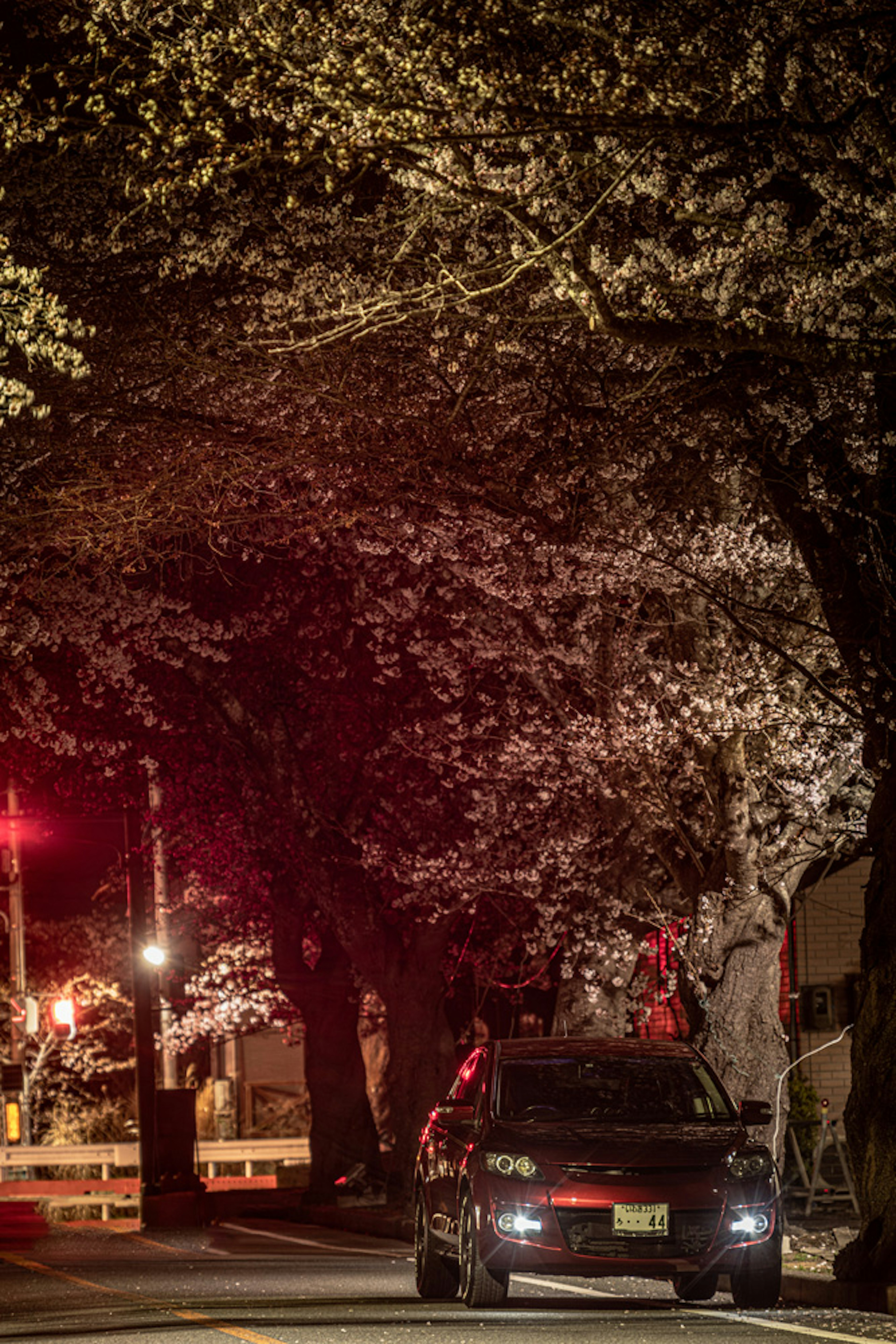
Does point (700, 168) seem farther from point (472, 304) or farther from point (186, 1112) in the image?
point (186, 1112)

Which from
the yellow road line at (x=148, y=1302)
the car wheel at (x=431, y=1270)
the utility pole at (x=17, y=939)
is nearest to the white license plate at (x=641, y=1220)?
the car wheel at (x=431, y=1270)

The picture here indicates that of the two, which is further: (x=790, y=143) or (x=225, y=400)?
(x=225, y=400)

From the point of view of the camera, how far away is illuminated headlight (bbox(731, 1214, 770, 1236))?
1184 centimetres

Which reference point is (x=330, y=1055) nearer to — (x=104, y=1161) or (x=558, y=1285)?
(x=104, y=1161)

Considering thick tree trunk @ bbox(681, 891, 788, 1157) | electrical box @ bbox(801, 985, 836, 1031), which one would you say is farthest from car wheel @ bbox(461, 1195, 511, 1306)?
electrical box @ bbox(801, 985, 836, 1031)

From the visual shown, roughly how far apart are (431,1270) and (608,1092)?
1.77 m

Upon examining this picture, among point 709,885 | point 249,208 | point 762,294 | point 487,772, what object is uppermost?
point 249,208

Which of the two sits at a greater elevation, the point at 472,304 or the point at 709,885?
the point at 472,304

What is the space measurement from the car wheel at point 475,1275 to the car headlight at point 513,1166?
0.99ft

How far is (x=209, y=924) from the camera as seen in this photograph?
37.6 metres

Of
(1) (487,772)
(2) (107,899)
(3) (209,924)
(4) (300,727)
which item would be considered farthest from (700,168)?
(2) (107,899)

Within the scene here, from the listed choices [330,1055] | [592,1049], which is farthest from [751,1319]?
[330,1055]

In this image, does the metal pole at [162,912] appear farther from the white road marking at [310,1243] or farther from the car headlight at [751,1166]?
the car headlight at [751,1166]

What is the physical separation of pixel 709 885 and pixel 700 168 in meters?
8.51
